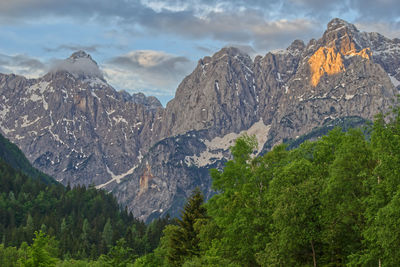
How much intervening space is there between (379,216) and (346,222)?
32.4 ft

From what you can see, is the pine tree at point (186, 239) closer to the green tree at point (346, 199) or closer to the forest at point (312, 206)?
the forest at point (312, 206)

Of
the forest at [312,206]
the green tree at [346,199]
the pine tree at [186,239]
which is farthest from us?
the pine tree at [186,239]

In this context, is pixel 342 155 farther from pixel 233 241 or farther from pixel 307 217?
pixel 233 241

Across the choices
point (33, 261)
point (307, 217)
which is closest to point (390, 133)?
point (307, 217)

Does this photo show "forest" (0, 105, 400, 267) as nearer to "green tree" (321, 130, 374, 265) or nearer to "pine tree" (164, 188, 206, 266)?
"green tree" (321, 130, 374, 265)

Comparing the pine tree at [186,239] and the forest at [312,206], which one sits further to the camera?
the pine tree at [186,239]

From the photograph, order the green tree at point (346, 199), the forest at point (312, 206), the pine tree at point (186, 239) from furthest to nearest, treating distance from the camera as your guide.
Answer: the pine tree at point (186, 239) → the green tree at point (346, 199) → the forest at point (312, 206)

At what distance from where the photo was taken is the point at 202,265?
78.9m

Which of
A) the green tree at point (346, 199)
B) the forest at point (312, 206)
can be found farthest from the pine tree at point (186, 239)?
the green tree at point (346, 199)

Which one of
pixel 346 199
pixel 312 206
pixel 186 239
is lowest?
pixel 186 239

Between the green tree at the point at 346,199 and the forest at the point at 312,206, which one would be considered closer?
the forest at the point at 312,206

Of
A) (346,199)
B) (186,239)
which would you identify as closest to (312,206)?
(346,199)

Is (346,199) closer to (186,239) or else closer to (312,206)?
(312,206)

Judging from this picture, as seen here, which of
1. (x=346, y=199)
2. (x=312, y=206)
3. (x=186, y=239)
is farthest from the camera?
(x=186, y=239)
